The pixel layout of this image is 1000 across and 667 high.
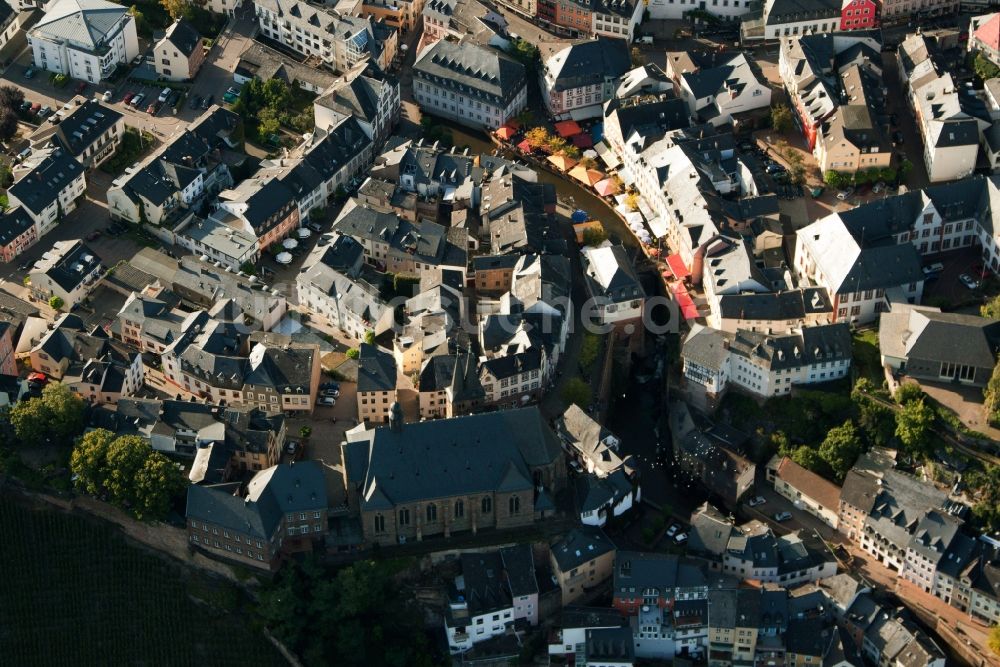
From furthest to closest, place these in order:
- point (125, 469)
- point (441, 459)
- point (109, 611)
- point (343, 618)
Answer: point (441, 459) < point (109, 611) < point (125, 469) < point (343, 618)

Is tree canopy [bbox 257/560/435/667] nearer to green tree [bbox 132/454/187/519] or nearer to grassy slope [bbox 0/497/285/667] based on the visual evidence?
grassy slope [bbox 0/497/285/667]

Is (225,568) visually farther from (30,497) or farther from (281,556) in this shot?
(30,497)

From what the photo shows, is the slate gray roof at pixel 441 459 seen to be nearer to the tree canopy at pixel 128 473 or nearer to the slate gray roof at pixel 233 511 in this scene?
the slate gray roof at pixel 233 511

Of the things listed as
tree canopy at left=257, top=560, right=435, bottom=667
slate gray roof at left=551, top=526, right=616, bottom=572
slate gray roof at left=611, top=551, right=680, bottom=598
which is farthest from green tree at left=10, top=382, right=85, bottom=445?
slate gray roof at left=611, top=551, right=680, bottom=598

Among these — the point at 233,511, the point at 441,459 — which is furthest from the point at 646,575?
the point at 233,511

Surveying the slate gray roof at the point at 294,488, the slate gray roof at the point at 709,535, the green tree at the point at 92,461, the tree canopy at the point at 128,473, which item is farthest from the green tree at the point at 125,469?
the slate gray roof at the point at 709,535

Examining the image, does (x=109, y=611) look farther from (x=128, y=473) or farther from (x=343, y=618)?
(x=343, y=618)
